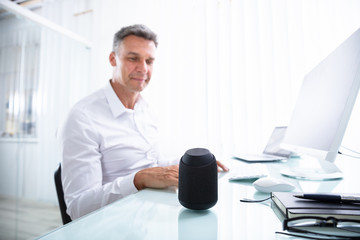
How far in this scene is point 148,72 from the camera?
1.37m

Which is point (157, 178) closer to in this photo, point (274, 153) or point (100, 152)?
point (100, 152)

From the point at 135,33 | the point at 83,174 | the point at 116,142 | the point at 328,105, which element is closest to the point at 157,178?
the point at 83,174

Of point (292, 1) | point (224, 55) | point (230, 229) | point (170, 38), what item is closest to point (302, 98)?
point (230, 229)

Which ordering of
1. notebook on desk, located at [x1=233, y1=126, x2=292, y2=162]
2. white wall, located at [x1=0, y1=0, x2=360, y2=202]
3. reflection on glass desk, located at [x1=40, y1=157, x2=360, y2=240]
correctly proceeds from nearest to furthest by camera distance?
reflection on glass desk, located at [x1=40, y1=157, x2=360, y2=240], notebook on desk, located at [x1=233, y1=126, x2=292, y2=162], white wall, located at [x1=0, y1=0, x2=360, y2=202]

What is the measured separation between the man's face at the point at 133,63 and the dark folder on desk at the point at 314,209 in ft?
3.41

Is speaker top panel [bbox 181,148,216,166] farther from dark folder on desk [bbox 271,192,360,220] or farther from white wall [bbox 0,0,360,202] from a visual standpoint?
white wall [bbox 0,0,360,202]

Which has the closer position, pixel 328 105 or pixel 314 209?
pixel 314 209

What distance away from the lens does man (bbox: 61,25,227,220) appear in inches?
28.1

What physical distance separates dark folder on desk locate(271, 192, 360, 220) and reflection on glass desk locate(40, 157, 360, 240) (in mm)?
32

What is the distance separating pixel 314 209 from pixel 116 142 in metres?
0.83

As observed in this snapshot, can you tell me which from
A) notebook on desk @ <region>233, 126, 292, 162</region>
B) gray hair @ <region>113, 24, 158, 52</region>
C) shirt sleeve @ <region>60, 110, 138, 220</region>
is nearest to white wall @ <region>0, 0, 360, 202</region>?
notebook on desk @ <region>233, 126, 292, 162</region>

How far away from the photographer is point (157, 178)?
2.08 ft

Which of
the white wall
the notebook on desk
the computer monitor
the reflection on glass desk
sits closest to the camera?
the reflection on glass desk

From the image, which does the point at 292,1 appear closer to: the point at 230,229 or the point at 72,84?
the point at 230,229
